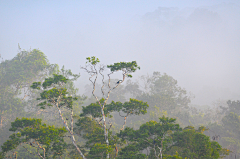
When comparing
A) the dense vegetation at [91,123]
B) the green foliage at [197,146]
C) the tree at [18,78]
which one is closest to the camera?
the green foliage at [197,146]

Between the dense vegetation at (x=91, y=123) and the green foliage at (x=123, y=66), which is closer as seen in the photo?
the dense vegetation at (x=91, y=123)

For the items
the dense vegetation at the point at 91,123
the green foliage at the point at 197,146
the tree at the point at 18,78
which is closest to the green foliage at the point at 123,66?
the dense vegetation at the point at 91,123

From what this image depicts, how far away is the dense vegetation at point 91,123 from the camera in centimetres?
980

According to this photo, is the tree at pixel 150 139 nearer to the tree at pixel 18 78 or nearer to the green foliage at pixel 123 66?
the green foliage at pixel 123 66

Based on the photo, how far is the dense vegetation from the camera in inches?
386

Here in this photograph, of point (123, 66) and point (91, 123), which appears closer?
point (123, 66)

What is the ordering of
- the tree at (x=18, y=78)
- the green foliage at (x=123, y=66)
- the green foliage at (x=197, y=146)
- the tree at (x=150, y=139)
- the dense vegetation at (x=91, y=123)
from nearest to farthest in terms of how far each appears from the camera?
1. the green foliage at (x=197, y=146)
2. the dense vegetation at (x=91, y=123)
3. the tree at (x=150, y=139)
4. the green foliage at (x=123, y=66)
5. the tree at (x=18, y=78)

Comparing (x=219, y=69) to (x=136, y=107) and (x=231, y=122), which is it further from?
(x=136, y=107)

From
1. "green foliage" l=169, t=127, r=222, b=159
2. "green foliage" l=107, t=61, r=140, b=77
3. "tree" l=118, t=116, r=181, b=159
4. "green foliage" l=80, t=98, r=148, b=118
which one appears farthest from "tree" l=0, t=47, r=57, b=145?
"green foliage" l=169, t=127, r=222, b=159

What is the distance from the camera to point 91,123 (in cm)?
1377

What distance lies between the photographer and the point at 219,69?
15862cm

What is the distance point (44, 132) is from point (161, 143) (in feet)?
25.7

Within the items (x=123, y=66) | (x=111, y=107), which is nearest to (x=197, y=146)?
(x=111, y=107)

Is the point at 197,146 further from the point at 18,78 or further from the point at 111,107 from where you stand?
the point at 18,78
